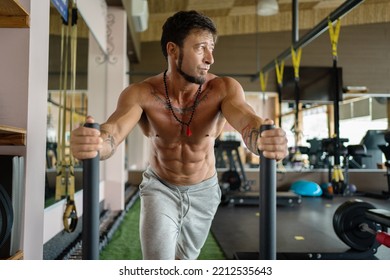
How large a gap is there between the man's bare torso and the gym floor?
1003mm

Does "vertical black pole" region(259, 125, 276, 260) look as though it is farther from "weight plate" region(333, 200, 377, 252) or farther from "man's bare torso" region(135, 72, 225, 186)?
"weight plate" region(333, 200, 377, 252)

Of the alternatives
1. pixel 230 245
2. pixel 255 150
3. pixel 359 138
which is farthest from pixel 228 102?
pixel 359 138

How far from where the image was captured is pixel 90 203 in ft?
2.49

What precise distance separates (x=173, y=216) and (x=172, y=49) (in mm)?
646

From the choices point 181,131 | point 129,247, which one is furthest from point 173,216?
point 129,247

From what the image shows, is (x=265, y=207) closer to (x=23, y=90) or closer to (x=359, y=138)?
(x=23, y=90)

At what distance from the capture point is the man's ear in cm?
128

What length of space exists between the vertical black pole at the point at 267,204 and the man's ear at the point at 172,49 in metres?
0.61

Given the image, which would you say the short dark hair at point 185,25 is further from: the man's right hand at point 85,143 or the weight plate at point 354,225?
the weight plate at point 354,225

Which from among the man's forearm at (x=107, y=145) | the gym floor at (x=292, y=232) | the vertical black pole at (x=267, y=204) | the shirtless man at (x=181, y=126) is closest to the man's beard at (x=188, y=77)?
the shirtless man at (x=181, y=126)

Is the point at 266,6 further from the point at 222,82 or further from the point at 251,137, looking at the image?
the point at 251,137

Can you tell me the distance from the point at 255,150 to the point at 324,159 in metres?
5.13

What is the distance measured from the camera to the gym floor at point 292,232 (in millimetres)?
2488

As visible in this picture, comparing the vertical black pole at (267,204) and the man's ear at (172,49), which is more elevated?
the man's ear at (172,49)
